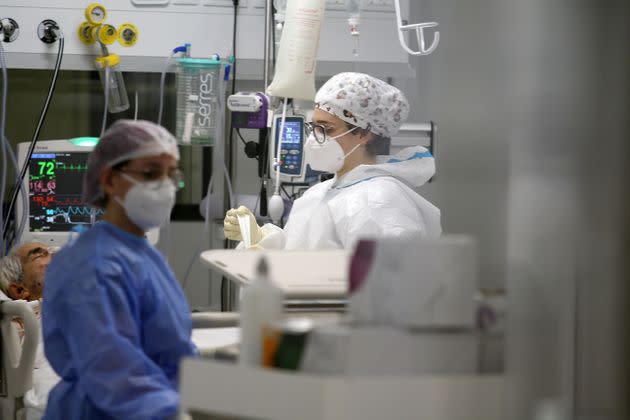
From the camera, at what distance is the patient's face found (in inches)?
145

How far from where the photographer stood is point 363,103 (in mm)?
3295

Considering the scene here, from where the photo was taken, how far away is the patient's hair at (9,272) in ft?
12.1

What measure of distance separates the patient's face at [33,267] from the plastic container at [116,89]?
33.1 inches

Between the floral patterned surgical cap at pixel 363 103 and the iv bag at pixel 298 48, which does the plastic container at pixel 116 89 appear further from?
the floral patterned surgical cap at pixel 363 103

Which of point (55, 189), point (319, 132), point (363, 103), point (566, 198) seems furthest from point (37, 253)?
point (566, 198)

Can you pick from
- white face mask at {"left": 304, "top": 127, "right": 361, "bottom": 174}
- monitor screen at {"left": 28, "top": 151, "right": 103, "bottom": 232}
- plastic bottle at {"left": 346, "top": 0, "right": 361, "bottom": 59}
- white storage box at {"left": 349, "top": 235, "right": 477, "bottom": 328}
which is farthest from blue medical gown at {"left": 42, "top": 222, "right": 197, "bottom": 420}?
monitor screen at {"left": 28, "top": 151, "right": 103, "bottom": 232}

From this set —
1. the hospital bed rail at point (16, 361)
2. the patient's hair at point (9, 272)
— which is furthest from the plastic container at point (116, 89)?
the hospital bed rail at point (16, 361)

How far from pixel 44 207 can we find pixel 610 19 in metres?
3.27

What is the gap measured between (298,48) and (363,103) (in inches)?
15.7

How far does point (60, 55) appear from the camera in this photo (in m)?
4.04

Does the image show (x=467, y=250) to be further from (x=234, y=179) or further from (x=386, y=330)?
(x=234, y=179)

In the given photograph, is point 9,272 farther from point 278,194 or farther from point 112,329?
point 112,329

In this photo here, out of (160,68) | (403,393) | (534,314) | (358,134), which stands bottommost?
(403,393)

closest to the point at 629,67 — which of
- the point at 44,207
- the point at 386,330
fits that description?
the point at 386,330
